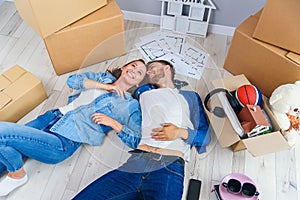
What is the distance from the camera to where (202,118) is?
100cm

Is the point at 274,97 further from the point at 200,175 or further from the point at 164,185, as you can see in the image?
the point at 164,185

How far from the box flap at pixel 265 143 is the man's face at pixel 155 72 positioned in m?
→ 0.43

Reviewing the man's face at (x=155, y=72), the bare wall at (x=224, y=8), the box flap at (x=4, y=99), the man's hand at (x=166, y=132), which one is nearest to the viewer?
the man's hand at (x=166, y=132)

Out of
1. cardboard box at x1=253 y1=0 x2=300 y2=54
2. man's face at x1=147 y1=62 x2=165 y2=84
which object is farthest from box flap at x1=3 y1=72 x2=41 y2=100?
cardboard box at x1=253 y1=0 x2=300 y2=54

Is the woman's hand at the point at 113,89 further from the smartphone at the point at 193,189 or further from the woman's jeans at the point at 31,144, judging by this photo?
the smartphone at the point at 193,189

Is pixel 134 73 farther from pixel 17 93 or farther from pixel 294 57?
pixel 294 57

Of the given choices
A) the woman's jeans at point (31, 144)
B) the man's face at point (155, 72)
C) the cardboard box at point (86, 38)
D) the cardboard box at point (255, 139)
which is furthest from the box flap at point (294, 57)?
the woman's jeans at point (31, 144)

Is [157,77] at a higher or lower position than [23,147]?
higher

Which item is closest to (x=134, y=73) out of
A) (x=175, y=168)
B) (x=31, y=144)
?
(x=175, y=168)

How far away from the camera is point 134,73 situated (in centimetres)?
101

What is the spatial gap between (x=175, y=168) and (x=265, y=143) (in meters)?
0.41

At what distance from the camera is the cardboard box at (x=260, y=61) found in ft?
4.27

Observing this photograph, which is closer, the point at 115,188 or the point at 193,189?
the point at 115,188

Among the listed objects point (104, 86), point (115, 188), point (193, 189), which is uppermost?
point (104, 86)
